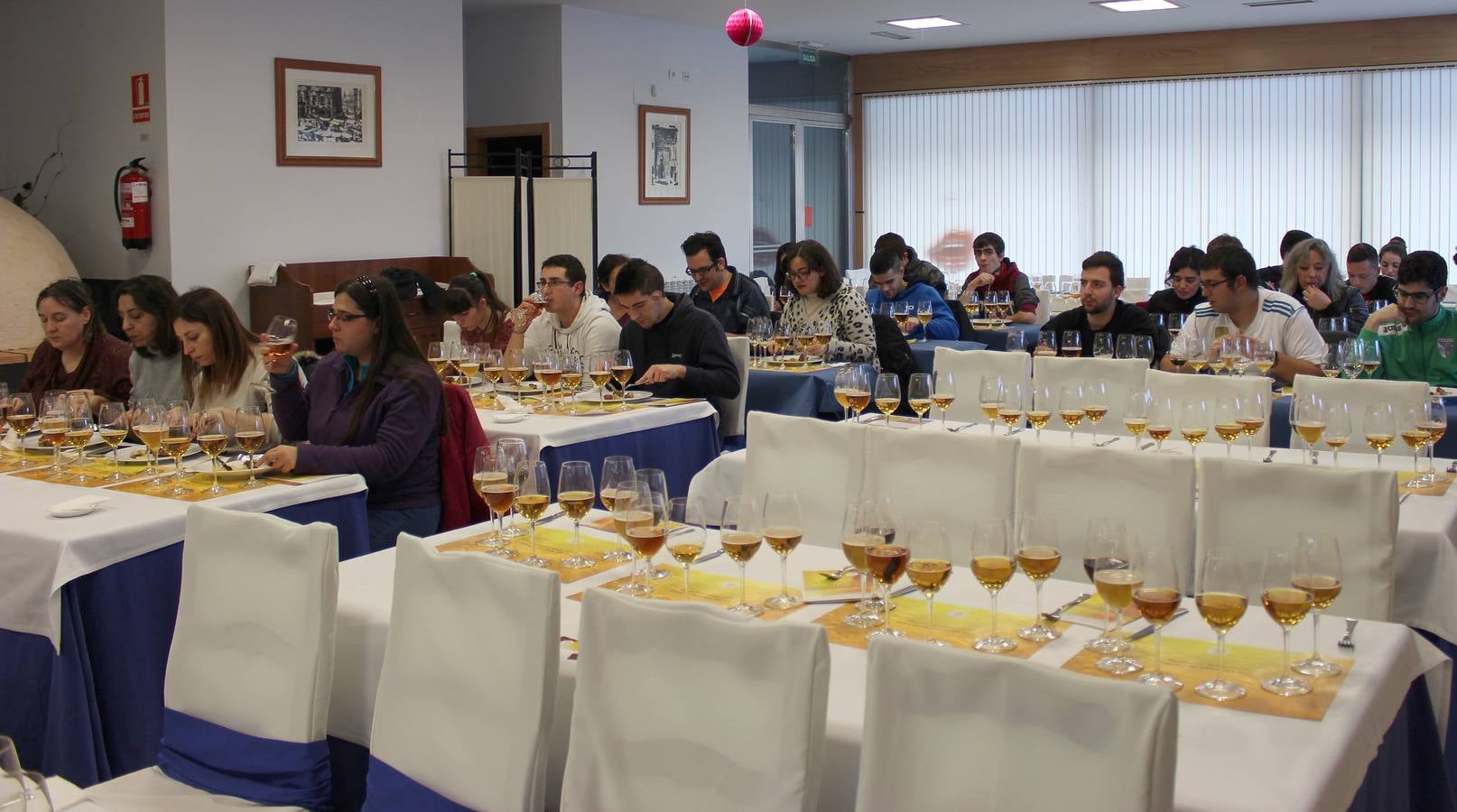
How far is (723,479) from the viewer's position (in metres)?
4.35

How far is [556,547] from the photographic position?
2928 millimetres

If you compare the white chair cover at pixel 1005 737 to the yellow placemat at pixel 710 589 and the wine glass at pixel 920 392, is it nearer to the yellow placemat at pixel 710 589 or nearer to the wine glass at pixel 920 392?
the yellow placemat at pixel 710 589

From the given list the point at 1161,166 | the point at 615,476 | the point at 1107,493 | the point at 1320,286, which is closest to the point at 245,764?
the point at 615,476

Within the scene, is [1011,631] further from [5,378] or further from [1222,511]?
[5,378]

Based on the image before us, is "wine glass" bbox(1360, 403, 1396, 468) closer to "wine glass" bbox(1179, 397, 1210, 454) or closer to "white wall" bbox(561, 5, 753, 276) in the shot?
"wine glass" bbox(1179, 397, 1210, 454)

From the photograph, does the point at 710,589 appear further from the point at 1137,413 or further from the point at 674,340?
the point at 674,340

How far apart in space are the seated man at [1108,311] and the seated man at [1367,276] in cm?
253

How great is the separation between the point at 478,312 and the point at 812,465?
324 cm

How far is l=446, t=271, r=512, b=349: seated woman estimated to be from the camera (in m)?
6.33

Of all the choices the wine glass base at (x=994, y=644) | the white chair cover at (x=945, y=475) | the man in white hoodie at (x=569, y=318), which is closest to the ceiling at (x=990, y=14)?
the man in white hoodie at (x=569, y=318)

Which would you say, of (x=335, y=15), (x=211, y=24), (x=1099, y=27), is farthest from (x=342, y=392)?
(x=1099, y=27)

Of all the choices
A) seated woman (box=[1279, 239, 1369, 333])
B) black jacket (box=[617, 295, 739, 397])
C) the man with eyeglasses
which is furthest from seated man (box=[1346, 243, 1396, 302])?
black jacket (box=[617, 295, 739, 397])

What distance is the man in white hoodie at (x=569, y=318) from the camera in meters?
6.04

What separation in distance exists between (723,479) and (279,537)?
2.12 meters
